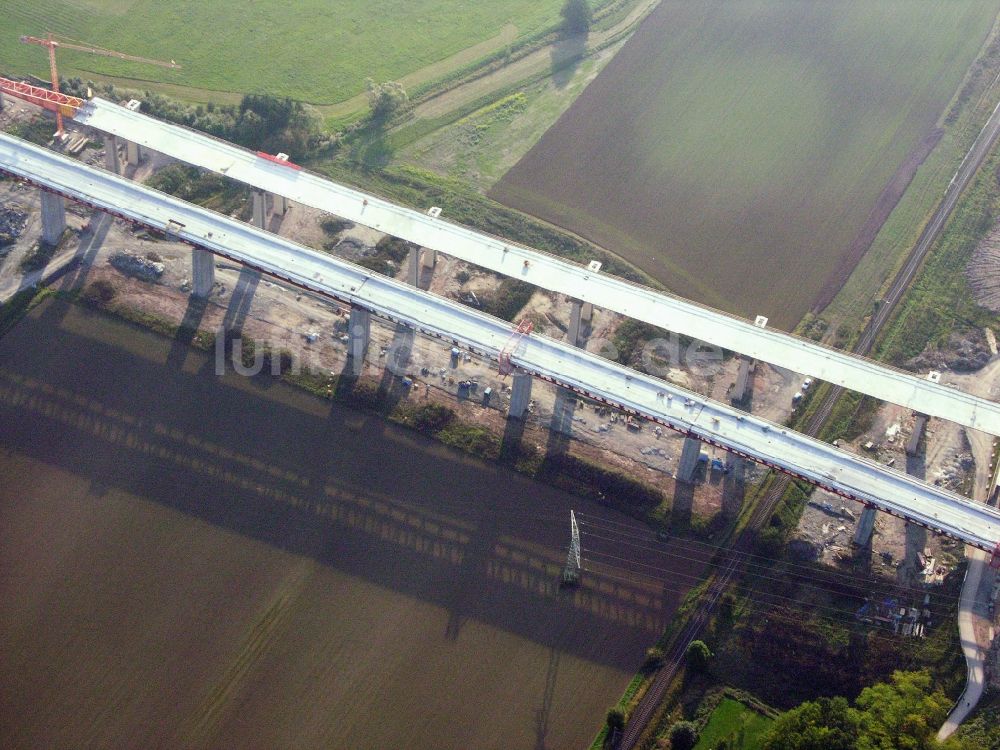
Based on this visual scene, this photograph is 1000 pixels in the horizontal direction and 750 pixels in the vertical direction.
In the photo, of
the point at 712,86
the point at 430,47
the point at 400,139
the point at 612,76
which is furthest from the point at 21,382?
the point at 712,86

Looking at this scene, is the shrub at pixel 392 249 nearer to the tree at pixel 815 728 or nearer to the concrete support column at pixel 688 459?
the concrete support column at pixel 688 459

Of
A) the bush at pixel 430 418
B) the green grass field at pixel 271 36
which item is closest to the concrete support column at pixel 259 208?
the green grass field at pixel 271 36

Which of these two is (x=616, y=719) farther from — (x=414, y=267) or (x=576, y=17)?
(x=576, y=17)

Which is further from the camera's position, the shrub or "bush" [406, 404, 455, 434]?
the shrub

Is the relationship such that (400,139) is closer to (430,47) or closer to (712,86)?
(430,47)

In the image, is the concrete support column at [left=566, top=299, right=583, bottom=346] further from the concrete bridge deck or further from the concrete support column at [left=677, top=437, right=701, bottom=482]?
the concrete support column at [left=677, top=437, right=701, bottom=482]

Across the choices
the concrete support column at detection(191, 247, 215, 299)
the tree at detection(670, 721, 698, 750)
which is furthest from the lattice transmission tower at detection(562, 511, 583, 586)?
the concrete support column at detection(191, 247, 215, 299)

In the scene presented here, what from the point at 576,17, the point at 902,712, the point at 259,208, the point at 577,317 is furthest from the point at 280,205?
the point at 902,712
